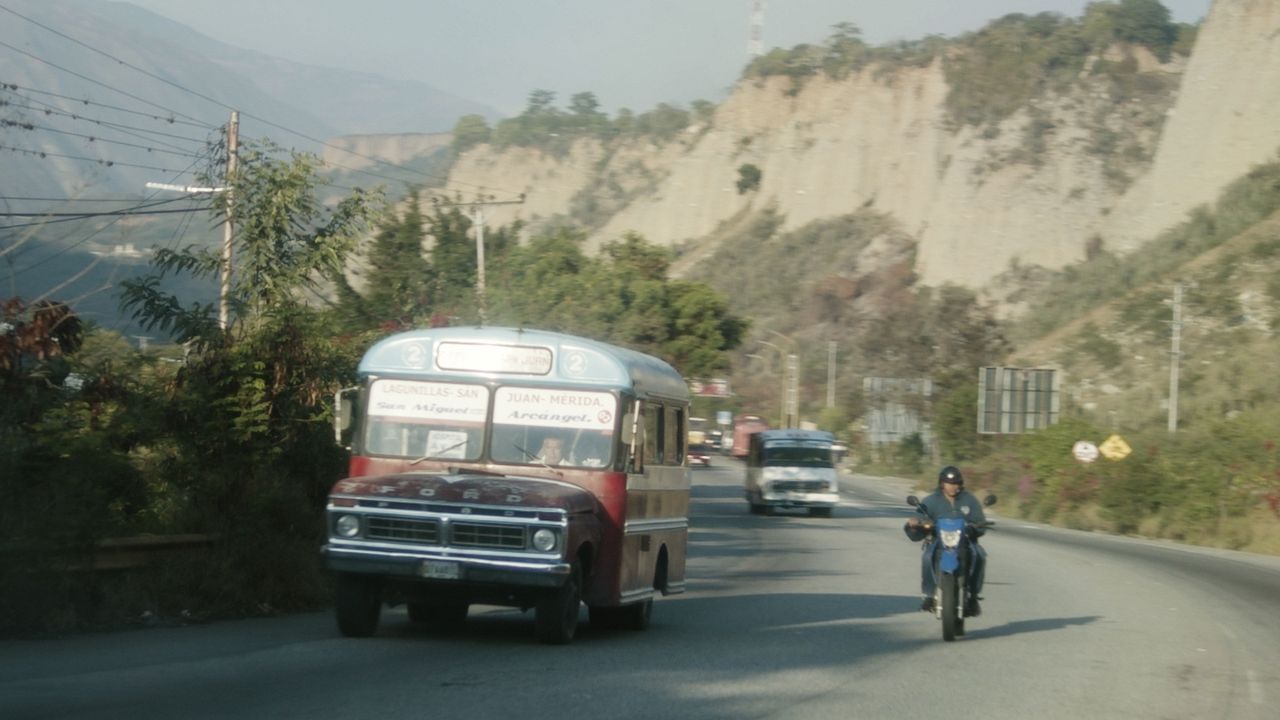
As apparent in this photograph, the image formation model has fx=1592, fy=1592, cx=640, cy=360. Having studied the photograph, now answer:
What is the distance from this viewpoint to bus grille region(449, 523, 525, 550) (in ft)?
39.7

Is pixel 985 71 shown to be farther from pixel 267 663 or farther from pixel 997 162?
pixel 267 663

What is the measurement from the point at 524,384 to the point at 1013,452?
5043 centimetres

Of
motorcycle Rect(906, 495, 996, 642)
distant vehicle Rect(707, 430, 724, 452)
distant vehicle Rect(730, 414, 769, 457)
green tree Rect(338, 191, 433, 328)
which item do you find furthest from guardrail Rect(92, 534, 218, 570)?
distant vehicle Rect(707, 430, 724, 452)

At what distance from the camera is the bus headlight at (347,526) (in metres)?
12.3

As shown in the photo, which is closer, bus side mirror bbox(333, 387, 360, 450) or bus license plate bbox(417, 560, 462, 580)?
bus license plate bbox(417, 560, 462, 580)

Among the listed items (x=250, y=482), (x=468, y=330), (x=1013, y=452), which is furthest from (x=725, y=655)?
(x=1013, y=452)

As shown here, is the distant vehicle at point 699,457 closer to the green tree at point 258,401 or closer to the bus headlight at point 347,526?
the green tree at point 258,401

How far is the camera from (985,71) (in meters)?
A: 117

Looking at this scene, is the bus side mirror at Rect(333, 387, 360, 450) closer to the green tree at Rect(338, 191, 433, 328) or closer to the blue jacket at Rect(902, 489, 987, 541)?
the blue jacket at Rect(902, 489, 987, 541)

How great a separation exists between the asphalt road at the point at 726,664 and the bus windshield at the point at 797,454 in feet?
78.0

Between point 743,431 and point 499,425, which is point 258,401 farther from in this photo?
point 743,431

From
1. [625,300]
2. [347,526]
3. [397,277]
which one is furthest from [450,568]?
[625,300]

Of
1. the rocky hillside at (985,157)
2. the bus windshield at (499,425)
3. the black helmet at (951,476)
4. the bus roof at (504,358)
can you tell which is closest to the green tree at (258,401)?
the bus windshield at (499,425)

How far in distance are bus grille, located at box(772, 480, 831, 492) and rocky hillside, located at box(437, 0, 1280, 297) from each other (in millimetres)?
43713
